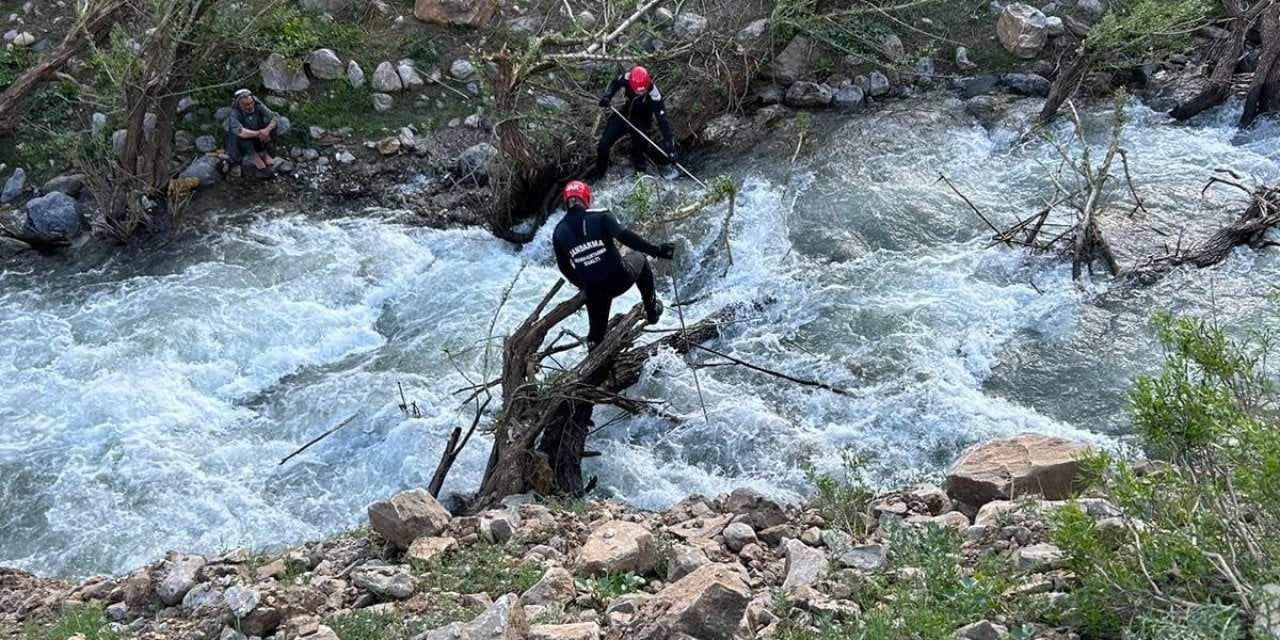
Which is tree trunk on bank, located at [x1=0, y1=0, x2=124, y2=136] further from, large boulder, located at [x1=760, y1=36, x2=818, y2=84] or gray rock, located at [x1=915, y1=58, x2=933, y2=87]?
gray rock, located at [x1=915, y1=58, x2=933, y2=87]

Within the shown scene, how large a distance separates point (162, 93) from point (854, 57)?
630 centimetres

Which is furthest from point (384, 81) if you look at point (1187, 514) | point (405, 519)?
point (1187, 514)

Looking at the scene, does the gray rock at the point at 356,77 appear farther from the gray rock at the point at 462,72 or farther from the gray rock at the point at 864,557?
the gray rock at the point at 864,557

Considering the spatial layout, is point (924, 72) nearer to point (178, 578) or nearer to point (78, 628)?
point (178, 578)

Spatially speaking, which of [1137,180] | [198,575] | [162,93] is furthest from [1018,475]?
[162,93]

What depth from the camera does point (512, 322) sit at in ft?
27.7

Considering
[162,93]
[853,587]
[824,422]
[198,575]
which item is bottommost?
[824,422]

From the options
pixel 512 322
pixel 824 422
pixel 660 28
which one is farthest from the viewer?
pixel 660 28

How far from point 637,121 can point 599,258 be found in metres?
2.99

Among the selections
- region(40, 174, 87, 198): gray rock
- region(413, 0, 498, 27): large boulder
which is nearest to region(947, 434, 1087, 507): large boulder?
region(413, 0, 498, 27): large boulder

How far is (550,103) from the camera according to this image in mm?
10344

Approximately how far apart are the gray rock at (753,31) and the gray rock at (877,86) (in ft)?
3.81

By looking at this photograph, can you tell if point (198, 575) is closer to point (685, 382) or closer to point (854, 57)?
point (685, 382)

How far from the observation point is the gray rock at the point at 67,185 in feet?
32.0
